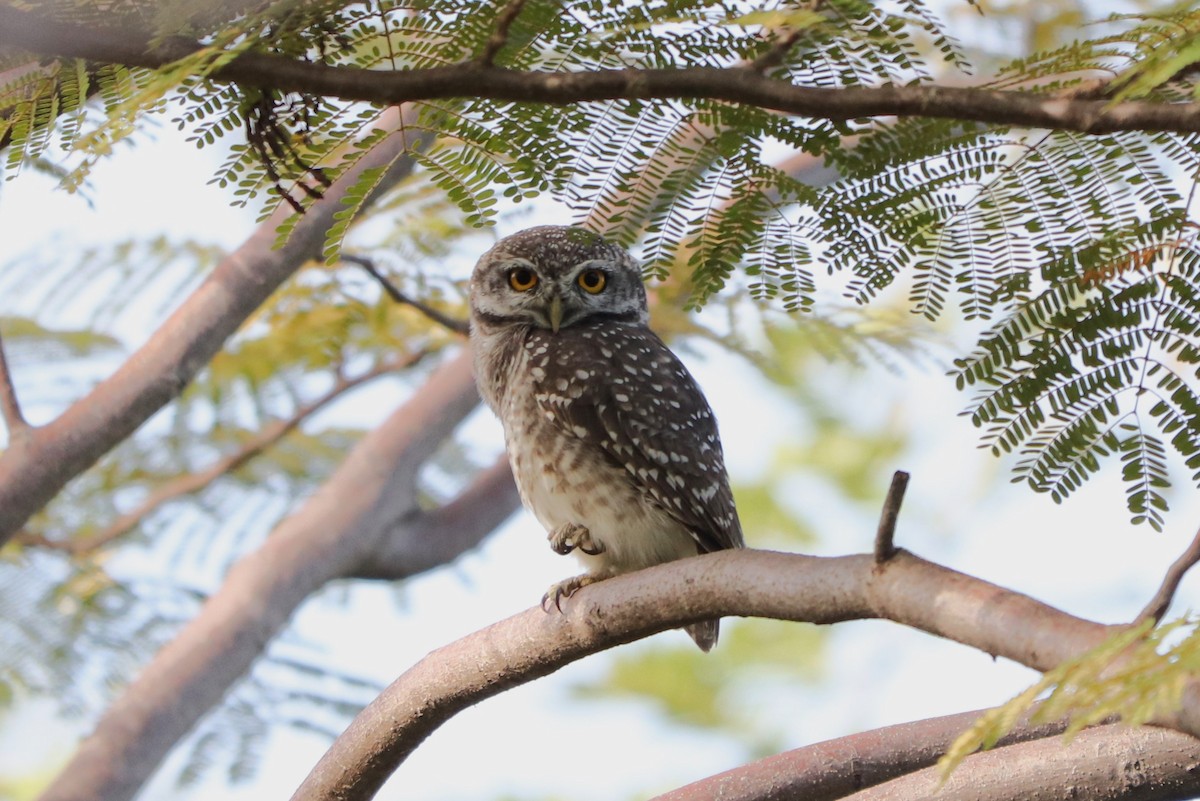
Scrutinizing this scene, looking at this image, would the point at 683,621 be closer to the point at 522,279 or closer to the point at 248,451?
the point at 522,279

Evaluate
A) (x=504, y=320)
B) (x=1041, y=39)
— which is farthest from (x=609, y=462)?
(x=1041, y=39)

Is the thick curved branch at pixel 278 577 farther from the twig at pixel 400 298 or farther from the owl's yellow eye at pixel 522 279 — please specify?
the owl's yellow eye at pixel 522 279

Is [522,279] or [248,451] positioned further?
[248,451]

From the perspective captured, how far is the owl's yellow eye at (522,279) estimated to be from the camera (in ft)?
14.9

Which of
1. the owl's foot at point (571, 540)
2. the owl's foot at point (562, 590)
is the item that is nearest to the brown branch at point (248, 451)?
the owl's foot at point (571, 540)

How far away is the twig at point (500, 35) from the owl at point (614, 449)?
1599mm

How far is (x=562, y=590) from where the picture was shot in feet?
11.3

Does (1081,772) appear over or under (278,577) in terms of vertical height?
under

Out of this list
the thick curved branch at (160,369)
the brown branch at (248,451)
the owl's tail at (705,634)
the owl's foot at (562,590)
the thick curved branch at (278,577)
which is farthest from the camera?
the brown branch at (248,451)

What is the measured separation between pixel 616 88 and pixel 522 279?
2.49m

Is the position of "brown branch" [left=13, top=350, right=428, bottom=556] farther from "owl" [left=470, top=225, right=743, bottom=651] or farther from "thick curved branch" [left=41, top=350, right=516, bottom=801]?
"owl" [left=470, top=225, right=743, bottom=651]

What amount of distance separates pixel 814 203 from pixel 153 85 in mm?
1242

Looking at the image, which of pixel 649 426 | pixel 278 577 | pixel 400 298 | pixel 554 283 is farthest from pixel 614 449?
pixel 278 577

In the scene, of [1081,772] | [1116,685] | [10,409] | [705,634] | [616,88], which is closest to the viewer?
[1116,685]
